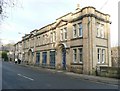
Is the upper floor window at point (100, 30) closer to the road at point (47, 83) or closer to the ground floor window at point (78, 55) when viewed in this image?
the ground floor window at point (78, 55)

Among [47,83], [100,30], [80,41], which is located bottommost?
[47,83]

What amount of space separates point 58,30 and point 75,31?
230 inches

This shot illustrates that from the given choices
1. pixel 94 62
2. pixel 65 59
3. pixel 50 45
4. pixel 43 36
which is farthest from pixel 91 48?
pixel 43 36

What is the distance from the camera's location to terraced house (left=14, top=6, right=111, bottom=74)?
1087 inches

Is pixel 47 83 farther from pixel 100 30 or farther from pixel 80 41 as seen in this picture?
pixel 100 30

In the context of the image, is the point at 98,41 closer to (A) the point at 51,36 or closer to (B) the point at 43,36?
(A) the point at 51,36

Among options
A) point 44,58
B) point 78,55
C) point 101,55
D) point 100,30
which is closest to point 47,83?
point 78,55

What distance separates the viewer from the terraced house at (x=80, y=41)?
27.6 meters

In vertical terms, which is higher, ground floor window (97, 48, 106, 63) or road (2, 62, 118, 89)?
ground floor window (97, 48, 106, 63)

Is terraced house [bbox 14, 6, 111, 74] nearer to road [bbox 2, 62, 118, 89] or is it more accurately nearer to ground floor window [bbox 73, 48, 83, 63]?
ground floor window [bbox 73, 48, 83, 63]

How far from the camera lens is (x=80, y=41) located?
29.3 meters

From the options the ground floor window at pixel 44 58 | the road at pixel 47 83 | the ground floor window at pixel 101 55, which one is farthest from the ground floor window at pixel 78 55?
the ground floor window at pixel 44 58

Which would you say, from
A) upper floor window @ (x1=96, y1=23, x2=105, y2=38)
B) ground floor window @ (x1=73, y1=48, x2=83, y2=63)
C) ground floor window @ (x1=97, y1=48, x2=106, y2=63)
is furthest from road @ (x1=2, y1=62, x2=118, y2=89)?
upper floor window @ (x1=96, y1=23, x2=105, y2=38)

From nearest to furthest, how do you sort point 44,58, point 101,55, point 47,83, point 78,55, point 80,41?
point 47,83 → point 80,41 → point 78,55 → point 101,55 → point 44,58
